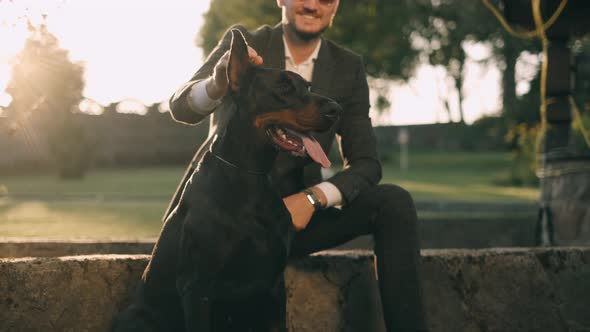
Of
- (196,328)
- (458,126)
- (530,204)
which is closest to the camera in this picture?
(196,328)

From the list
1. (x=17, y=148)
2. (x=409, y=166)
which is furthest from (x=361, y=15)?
(x=17, y=148)

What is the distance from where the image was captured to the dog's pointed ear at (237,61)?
8.82 ft

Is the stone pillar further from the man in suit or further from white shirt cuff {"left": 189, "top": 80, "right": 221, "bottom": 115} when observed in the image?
white shirt cuff {"left": 189, "top": 80, "right": 221, "bottom": 115}

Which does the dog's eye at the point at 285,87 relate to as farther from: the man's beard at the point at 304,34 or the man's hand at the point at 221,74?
the man's beard at the point at 304,34

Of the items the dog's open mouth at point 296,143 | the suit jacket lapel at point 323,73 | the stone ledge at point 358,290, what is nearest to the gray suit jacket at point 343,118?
the suit jacket lapel at point 323,73

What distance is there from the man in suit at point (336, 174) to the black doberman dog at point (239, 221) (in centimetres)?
20

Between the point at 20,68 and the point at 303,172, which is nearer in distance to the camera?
the point at 303,172

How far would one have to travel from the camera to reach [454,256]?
3754mm

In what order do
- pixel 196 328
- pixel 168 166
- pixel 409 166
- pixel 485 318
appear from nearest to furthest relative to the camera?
pixel 196 328
pixel 485 318
pixel 409 166
pixel 168 166

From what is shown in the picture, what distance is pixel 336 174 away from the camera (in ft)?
11.4

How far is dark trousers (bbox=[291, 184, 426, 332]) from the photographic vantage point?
3184 mm

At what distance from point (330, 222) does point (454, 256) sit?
818 mm

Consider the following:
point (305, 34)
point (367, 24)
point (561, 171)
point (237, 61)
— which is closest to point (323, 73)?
point (305, 34)

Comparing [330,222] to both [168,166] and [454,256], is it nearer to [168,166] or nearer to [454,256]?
[454,256]
